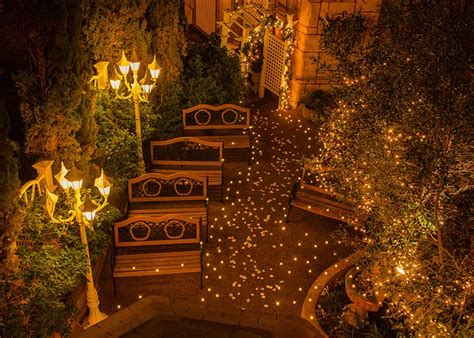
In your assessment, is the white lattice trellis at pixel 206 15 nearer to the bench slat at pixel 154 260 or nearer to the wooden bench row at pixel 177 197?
the wooden bench row at pixel 177 197

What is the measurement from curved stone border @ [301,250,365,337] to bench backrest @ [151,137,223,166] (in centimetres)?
304

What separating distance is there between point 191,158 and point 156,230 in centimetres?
253

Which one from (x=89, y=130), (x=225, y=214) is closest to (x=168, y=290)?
(x=225, y=214)

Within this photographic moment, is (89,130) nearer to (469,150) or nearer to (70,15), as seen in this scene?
(70,15)

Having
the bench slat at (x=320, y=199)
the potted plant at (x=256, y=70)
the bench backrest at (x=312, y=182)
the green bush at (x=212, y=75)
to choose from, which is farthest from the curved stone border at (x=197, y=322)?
the potted plant at (x=256, y=70)

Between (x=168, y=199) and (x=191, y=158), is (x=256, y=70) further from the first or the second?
(x=168, y=199)

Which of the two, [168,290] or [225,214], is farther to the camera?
[225,214]

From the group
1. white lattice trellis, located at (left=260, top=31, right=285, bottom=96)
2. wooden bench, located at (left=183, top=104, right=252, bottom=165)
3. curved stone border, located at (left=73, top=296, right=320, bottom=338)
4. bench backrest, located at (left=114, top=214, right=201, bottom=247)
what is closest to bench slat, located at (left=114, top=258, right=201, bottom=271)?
bench backrest, located at (left=114, top=214, right=201, bottom=247)

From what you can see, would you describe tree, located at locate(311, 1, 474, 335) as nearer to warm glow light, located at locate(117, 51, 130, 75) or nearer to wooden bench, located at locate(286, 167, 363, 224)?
wooden bench, located at locate(286, 167, 363, 224)

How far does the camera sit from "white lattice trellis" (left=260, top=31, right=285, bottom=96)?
13742mm

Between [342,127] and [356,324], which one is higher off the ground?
[342,127]

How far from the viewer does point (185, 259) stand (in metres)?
8.20

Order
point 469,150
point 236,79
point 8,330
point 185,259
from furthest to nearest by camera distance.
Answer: point 236,79 < point 185,259 < point 8,330 < point 469,150

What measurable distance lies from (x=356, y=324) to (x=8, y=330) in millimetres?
4520
